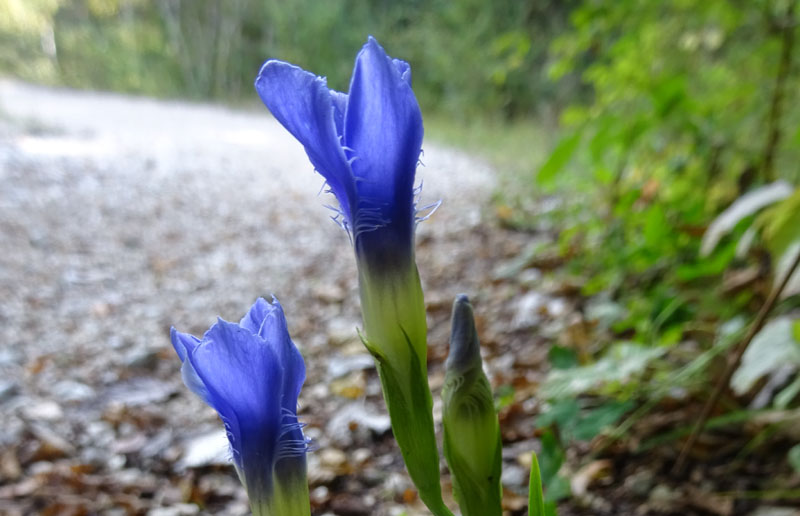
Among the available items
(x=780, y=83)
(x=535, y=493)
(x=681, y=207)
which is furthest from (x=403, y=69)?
(x=681, y=207)

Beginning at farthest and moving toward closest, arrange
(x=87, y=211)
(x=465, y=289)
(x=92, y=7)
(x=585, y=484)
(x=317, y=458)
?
(x=92, y=7) < (x=87, y=211) < (x=465, y=289) < (x=317, y=458) < (x=585, y=484)

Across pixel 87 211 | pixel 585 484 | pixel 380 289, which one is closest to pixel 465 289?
pixel 585 484

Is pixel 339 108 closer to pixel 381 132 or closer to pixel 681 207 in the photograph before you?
pixel 381 132

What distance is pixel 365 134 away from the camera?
51 cm

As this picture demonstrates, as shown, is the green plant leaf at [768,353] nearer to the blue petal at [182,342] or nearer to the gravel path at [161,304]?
the gravel path at [161,304]

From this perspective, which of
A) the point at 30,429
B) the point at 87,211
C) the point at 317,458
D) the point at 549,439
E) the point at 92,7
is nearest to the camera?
the point at 549,439

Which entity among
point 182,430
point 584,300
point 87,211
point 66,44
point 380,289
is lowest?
point 380,289

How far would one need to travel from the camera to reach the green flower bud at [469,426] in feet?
1.84

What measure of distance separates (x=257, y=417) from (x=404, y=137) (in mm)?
258

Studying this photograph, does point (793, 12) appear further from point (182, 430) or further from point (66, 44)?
point (66, 44)

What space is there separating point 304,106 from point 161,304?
2.49 meters

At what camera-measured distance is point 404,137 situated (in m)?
0.51

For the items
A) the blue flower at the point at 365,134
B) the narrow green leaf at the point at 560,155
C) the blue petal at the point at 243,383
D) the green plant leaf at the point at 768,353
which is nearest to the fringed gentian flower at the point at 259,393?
the blue petal at the point at 243,383

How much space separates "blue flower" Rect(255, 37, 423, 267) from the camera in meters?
0.49
